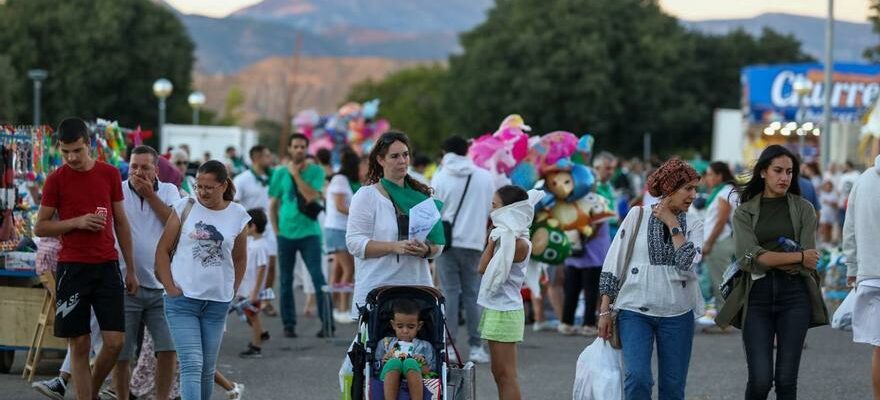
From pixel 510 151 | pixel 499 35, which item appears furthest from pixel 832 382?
pixel 499 35

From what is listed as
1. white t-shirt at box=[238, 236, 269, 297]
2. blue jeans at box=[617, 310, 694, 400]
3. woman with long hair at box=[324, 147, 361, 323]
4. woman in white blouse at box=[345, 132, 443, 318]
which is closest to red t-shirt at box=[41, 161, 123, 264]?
woman in white blouse at box=[345, 132, 443, 318]

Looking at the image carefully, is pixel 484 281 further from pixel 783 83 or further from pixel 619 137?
pixel 619 137

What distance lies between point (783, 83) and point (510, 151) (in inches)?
1755

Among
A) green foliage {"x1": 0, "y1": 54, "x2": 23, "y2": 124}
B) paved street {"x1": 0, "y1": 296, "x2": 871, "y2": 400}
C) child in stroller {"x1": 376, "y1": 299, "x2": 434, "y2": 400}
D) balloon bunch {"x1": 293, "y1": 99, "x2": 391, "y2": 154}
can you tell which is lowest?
paved street {"x1": 0, "y1": 296, "x2": 871, "y2": 400}

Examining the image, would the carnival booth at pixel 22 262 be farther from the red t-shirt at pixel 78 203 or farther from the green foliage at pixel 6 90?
the green foliage at pixel 6 90

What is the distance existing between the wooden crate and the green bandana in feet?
12.3

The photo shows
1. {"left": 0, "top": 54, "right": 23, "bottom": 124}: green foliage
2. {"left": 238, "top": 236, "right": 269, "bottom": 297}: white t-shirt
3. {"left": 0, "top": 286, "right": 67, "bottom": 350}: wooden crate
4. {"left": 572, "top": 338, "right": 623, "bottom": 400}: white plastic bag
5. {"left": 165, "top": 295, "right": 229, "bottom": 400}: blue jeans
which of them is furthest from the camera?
{"left": 0, "top": 54, "right": 23, "bottom": 124}: green foliage

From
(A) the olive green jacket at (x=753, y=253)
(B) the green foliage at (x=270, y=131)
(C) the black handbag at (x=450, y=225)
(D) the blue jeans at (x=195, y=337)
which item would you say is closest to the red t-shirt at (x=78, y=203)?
(D) the blue jeans at (x=195, y=337)

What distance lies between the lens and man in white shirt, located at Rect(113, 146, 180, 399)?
29.1 feet

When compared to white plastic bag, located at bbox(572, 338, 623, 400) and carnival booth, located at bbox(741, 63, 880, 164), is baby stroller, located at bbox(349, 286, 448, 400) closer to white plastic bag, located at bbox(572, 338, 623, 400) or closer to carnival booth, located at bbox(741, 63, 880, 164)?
white plastic bag, located at bbox(572, 338, 623, 400)

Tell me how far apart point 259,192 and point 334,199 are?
3.80 feet

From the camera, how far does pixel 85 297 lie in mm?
8500

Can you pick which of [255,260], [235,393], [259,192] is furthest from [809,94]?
[235,393]

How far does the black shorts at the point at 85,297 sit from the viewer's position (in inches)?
334
